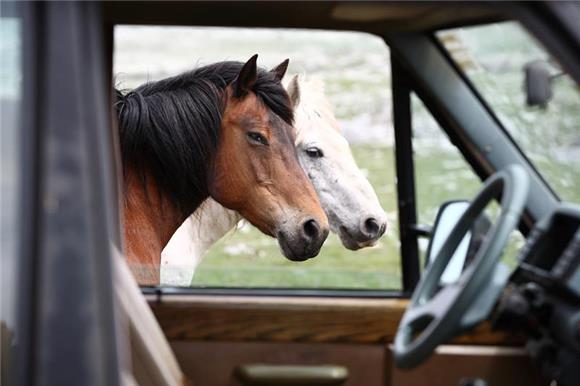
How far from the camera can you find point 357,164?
177 inches

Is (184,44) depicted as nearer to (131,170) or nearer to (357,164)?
(131,170)

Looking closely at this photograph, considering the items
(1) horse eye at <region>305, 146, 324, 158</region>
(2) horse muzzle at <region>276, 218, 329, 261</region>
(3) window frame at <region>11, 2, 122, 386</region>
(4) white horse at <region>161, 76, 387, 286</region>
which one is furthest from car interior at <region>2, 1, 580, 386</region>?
(1) horse eye at <region>305, 146, 324, 158</region>

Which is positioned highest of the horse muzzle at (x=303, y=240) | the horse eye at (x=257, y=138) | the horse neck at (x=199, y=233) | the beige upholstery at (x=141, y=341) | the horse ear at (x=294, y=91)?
the beige upholstery at (x=141, y=341)

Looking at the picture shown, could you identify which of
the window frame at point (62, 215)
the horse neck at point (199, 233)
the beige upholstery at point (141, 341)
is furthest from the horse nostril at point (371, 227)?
the window frame at point (62, 215)

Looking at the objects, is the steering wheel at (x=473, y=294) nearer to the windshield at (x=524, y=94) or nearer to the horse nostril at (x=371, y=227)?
the windshield at (x=524, y=94)

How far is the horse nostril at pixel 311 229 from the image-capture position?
13.7 feet

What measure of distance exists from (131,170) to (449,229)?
1.80 metres

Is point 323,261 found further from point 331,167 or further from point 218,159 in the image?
point 218,159

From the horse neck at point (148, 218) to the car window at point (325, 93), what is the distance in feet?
0.47

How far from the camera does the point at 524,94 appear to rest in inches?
78.6

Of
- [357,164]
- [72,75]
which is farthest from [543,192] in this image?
[357,164]

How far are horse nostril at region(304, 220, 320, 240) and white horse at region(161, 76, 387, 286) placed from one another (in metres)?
0.21

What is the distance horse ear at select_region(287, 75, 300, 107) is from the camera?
4438mm

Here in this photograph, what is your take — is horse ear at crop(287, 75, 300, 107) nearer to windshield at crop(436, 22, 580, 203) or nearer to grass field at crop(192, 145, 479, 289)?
grass field at crop(192, 145, 479, 289)
